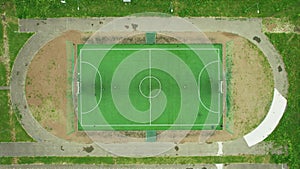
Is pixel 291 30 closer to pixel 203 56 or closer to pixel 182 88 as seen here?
pixel 203 56

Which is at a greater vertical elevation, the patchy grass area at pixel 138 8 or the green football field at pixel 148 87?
the patchy grass area at pixel 138 8

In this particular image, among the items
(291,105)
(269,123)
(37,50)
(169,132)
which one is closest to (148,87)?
(169,132)

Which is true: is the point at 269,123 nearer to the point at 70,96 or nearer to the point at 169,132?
the point at 169,132

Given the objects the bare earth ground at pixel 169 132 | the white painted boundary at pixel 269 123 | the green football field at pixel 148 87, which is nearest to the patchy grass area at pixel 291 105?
the white painted boundary at pixel 269 123

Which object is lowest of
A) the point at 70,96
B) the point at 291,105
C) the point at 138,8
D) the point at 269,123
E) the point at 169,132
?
the point at 169,132

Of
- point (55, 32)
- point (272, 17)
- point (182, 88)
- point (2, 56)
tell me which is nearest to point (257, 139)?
point (182, 88)

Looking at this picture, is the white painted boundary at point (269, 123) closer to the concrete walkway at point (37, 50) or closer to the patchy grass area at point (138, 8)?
the concrete walkway at point (37, 50)
